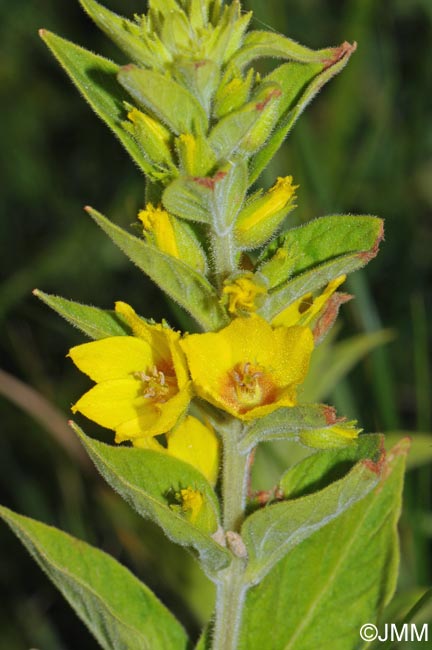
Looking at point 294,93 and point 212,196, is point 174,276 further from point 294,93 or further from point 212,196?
point 294,93

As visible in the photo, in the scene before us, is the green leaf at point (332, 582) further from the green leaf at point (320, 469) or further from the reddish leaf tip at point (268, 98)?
the reddish leaf tip at point (268, 98)

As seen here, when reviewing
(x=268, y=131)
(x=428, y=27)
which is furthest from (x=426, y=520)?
(x=428, y=27)

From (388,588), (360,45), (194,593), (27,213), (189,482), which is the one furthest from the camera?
(27,213)

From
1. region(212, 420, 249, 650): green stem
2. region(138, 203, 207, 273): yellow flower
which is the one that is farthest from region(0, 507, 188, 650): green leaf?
region(138, 203, 207, 273): yellow flower

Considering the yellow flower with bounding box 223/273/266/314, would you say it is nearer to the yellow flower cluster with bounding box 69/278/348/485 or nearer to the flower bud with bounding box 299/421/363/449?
the yellow flower cluster with bounding box 69/278/348/485

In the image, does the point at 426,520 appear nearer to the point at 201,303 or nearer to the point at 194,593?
the point at 194,593
